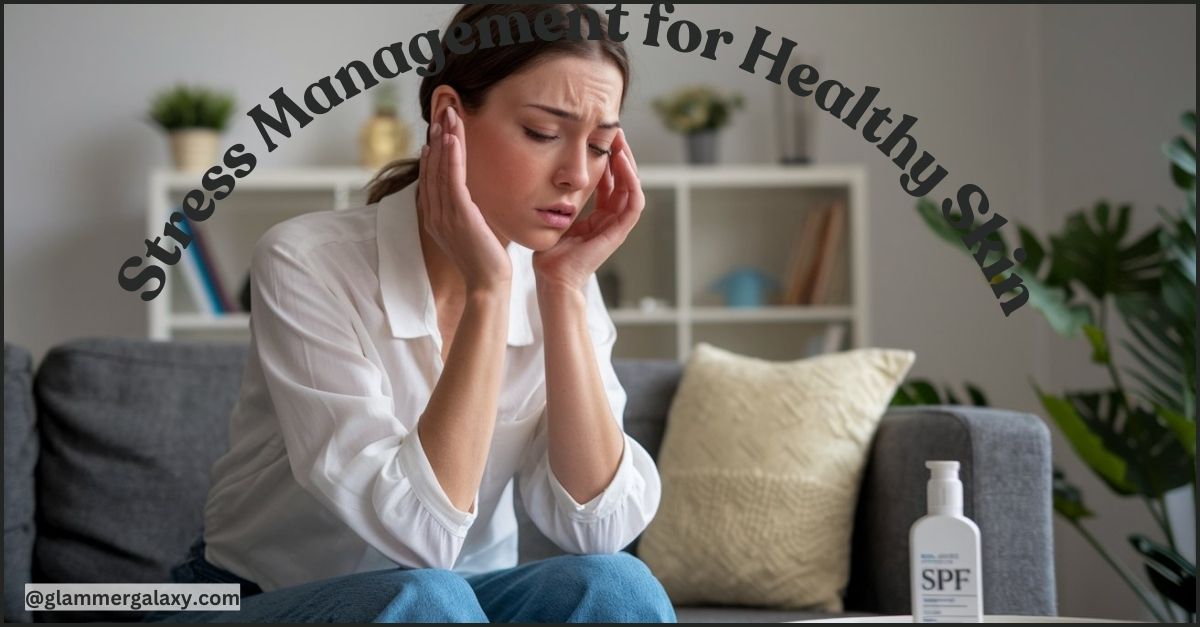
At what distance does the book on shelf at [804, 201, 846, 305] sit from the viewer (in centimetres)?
361

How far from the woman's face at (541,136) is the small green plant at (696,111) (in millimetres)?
2334

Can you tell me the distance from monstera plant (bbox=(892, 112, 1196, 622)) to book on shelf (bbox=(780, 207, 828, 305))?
3.12ft

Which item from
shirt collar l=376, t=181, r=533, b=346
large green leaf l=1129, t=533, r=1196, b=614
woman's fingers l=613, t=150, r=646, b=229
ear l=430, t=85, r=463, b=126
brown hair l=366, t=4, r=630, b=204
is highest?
brown hair l=366, t=4, r=630, b=204

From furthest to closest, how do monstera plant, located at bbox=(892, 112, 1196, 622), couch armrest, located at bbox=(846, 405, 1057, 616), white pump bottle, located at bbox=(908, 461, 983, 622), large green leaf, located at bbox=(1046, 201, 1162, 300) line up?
large green leaf, located at bbox=(1046, 201, 1162, 300), monstera plant, located at bbox=(892, 112, 1196, 622), couch armrest, located at bbox=(846, 405, 1057, 616), white pump bottle, located at bbox=(908, 461, 983, 622)

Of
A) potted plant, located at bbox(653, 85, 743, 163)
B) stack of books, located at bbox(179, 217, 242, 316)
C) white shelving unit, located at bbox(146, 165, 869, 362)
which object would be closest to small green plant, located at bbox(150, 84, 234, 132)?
white shelving unit, located at bbox(146, 165, 869, 362)

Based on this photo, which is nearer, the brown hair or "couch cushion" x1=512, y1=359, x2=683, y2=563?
the brown hair

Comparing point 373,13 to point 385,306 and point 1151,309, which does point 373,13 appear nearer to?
point 1151,309

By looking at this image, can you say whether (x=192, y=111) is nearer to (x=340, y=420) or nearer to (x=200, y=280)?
(x=200, y=280)

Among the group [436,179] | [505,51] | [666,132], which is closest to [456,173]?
[436,179]

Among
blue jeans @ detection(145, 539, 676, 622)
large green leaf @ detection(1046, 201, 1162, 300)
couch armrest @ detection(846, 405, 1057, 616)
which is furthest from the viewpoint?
large green leaf @ detection(1046, 201, 1162, 300)

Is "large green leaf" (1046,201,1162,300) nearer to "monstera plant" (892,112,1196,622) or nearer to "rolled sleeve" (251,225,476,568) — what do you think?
"monstera plant" (892,112,1196,622)

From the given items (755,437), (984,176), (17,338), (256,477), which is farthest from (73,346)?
(984,176)

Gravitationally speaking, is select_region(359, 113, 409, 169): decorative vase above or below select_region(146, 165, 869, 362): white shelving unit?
above

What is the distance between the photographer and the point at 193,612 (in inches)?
54.2
